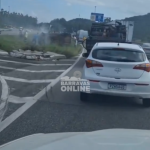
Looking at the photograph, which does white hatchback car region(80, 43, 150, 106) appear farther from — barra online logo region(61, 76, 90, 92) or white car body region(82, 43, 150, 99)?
barra online logo region(61, 76, 90, 92)

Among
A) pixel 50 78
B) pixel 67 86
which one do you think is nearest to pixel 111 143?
pixel 67 86

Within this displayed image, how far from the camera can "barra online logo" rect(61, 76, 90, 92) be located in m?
9.04

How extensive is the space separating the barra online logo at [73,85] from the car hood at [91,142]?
525 centimetres

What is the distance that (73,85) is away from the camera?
1200 centimetres

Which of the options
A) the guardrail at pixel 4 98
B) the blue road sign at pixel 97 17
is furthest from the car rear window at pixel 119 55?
the blue road sign at pixel 97 17

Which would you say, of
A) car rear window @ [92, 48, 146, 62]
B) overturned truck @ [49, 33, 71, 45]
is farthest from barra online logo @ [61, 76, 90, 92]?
overturned truck @ [49, 33, 71, 45]

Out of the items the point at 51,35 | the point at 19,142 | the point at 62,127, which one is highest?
the point at 19,142

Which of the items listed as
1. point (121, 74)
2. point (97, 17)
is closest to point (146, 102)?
point (121, 74)

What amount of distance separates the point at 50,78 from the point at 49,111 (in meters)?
5.35

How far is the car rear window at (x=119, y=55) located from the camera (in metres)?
8.98

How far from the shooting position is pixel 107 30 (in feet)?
85.6

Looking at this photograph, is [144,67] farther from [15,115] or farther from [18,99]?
[15,115]

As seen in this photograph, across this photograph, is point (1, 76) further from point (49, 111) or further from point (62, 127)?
point (62, 127)

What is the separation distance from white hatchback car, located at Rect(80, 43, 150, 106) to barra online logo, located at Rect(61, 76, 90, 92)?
14 cm
